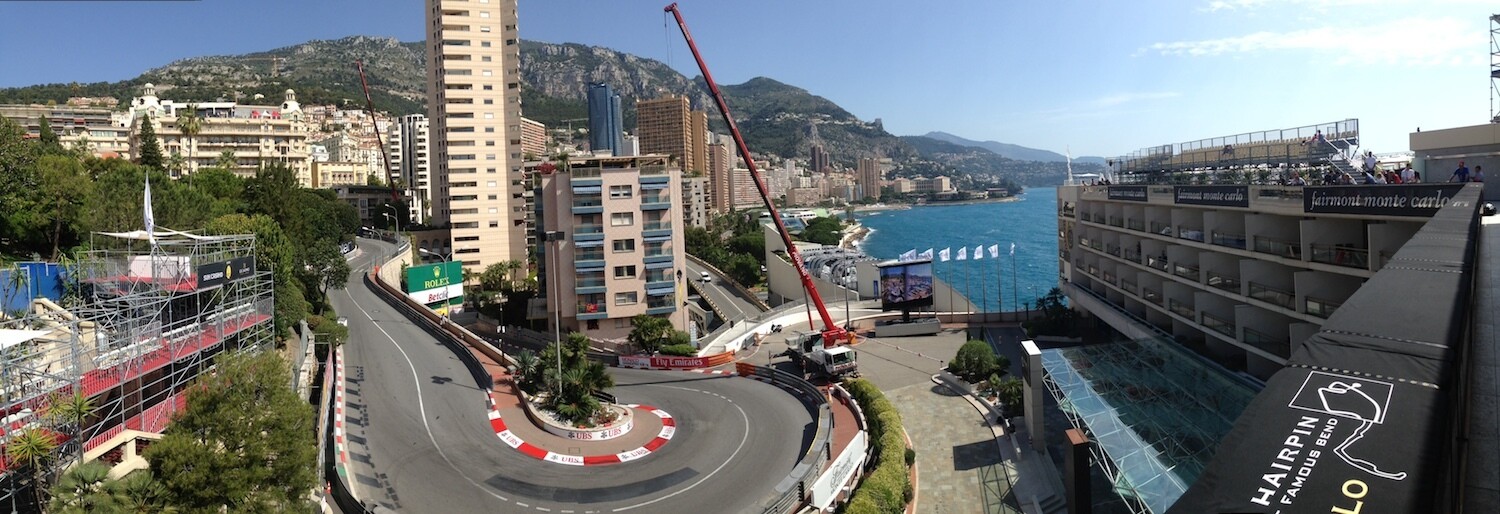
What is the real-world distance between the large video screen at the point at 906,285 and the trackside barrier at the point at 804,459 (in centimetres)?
1108

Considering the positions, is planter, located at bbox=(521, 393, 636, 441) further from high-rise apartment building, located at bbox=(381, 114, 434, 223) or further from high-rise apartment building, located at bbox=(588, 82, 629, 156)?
high-rise apartment building, located at bbox=(588, 82, 629, 156)

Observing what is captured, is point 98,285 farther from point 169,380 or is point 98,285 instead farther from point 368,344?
point 368,344

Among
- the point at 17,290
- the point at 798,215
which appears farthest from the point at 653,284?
the point at 798,215

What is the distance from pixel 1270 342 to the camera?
2095cm

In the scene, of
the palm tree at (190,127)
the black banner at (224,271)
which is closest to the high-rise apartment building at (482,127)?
the palm tree at (190,127)

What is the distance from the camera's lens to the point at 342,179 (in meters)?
103

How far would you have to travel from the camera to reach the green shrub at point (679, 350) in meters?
32.4

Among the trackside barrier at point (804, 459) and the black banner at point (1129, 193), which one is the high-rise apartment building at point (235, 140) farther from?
the black banner at point (1129, 193)

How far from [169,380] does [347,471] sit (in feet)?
21.7

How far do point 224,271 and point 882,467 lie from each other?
19.4m

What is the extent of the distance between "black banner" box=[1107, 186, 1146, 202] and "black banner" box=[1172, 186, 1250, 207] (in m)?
2.73

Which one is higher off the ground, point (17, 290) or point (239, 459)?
point (17, 290)

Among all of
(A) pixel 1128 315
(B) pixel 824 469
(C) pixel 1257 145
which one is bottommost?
(B) pixel 824 469

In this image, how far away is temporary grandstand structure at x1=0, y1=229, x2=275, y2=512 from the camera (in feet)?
50.5
